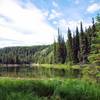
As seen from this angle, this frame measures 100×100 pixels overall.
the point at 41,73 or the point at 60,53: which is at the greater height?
the point at 60,53

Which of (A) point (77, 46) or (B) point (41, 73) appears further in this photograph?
(A) point (77, 46)

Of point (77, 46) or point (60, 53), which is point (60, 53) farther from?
point (77, 46)

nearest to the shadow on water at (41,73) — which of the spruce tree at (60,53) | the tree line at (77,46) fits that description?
the tree line at (77,46)

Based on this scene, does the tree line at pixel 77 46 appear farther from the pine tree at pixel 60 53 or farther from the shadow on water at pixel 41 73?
the shadow on water at pixel 41 73

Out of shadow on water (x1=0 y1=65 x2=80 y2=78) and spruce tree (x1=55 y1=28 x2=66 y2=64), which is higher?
spruce tree (x1=55 y1=28 x2=66 y2=64)

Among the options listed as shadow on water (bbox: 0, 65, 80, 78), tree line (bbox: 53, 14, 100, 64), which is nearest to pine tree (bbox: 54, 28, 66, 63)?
tree line (bbox: 53, 14, 100, 64)

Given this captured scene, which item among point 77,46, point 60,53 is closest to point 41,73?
point 77,46

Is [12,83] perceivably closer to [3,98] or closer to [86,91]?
[86,91]

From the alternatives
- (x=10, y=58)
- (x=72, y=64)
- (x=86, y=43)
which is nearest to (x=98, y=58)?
(x=86, y=43)

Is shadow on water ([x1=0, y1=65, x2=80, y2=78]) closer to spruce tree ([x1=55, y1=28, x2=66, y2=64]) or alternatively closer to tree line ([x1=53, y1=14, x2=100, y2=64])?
tree line ([x1=53, y1=14, x2=100, y2=64])

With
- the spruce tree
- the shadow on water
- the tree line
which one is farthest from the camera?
the spruce tree

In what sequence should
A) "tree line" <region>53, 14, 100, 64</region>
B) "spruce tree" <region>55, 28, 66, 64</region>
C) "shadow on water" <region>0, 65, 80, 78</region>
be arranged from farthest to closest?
"spruce tree" <region>55, 28, 66, 64</region>
"tree line" <region>53, 14, 100, 64</region>
"shadow on water" <region>0, 65, 80, 78</region>

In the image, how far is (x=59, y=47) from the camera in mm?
99312

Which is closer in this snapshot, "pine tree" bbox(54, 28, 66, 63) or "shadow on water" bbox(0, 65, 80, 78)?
"shadow on water" bbox(0, 65, 80, 78)
